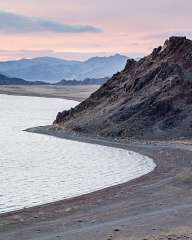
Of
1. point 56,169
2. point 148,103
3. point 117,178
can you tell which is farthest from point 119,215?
point 148,103

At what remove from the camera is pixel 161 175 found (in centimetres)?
2969

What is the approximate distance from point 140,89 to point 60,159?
2063cm

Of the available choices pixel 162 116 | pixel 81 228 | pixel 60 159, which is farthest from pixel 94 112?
pixel 81 228

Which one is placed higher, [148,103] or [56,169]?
[148,103]

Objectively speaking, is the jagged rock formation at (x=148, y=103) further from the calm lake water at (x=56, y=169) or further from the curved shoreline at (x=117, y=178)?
the curved shoreline at (x=117, y=178)

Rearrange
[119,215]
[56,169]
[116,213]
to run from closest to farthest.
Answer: [119,215], [116,213], [56,169]

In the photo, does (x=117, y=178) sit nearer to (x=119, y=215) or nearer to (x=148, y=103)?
(x=119, y=215)

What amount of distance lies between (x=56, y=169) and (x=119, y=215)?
1289 cm

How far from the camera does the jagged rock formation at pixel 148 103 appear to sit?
50250 millimetres

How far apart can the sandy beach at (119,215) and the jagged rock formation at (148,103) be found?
2081cm

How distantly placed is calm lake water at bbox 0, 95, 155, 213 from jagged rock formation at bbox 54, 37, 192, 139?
18.1 feet

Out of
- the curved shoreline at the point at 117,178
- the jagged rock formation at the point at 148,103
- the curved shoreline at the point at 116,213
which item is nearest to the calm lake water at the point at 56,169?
the curved shoreline at the point at 117,178

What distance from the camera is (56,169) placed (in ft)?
107

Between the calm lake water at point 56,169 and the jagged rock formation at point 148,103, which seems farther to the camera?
the jagged rock formation at point 148,103
